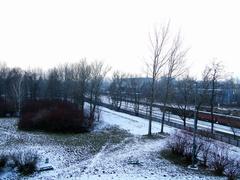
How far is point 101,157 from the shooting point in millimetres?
16406

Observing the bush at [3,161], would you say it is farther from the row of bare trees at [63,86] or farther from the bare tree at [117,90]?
the bare tree at [117,90]

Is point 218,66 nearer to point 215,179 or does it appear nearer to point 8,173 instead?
point 215,179

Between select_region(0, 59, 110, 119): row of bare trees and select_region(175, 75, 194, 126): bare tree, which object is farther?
select_region(0, 59, 110, 119): row of bare trees

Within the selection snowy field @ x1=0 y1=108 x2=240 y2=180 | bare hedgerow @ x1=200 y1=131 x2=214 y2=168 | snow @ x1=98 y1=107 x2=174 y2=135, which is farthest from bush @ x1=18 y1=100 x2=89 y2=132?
bare hedgerow @ x1=200 y1=131 x2=214 y2=168

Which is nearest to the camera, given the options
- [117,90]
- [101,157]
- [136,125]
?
[101,157]

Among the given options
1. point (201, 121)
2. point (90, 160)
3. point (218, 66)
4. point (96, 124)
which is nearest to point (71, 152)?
point (90, 160)

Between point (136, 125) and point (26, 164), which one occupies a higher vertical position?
point (136, 125)

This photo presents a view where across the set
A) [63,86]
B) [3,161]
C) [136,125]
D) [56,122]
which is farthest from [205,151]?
[63,86]

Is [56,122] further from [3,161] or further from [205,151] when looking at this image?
[205,151]

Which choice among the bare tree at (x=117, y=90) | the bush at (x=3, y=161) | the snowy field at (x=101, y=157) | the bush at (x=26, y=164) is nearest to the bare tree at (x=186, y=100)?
the snowy field at (x=101, y=157)

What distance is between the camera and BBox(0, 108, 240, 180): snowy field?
1288 cm

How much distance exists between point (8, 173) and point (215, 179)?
34.6ft

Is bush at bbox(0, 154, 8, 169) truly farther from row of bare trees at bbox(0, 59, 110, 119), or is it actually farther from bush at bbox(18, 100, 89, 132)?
row of bare trees at bbox(0, 59, 110, 119)

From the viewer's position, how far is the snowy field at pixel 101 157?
12.9m
